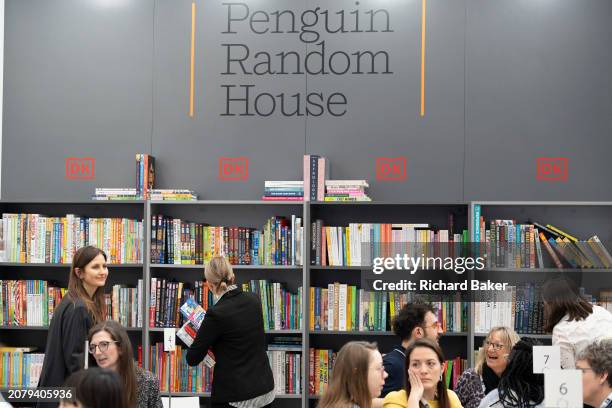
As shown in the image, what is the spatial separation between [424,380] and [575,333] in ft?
4.23

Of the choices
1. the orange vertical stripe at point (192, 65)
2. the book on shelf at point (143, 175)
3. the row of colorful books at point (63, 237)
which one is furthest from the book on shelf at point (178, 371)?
the orange vertical stripe at point (192, 65)

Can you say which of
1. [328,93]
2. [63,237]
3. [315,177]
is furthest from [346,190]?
[63,237]

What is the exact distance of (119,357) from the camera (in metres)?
3.64

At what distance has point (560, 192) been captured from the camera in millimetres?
5996

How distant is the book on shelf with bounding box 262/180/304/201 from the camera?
5887 mm

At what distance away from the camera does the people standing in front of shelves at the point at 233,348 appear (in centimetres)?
486

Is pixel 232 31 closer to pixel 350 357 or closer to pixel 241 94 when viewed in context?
pixel 241 94

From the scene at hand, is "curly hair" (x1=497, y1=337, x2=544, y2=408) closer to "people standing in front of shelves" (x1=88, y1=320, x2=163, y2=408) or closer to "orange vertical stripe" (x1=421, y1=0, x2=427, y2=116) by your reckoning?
"people standing in front of shelves" (x1=88, y1=320, x2=163, y2=408)

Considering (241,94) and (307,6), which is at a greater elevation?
(307,6)

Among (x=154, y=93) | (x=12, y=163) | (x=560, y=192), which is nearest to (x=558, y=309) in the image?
(x=560, y=192)

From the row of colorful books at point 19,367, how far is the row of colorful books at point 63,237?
0.68 meters

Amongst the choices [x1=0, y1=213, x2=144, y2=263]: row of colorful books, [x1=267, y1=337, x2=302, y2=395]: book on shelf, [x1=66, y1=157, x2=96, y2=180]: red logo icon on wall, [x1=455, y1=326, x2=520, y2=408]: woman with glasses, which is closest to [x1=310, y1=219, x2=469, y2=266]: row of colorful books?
[x1=267, y1=337, x2=302, y2=395]: book on shelf

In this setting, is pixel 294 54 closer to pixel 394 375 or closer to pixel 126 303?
pixel 126 303

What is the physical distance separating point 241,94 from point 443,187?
5.45 ft
